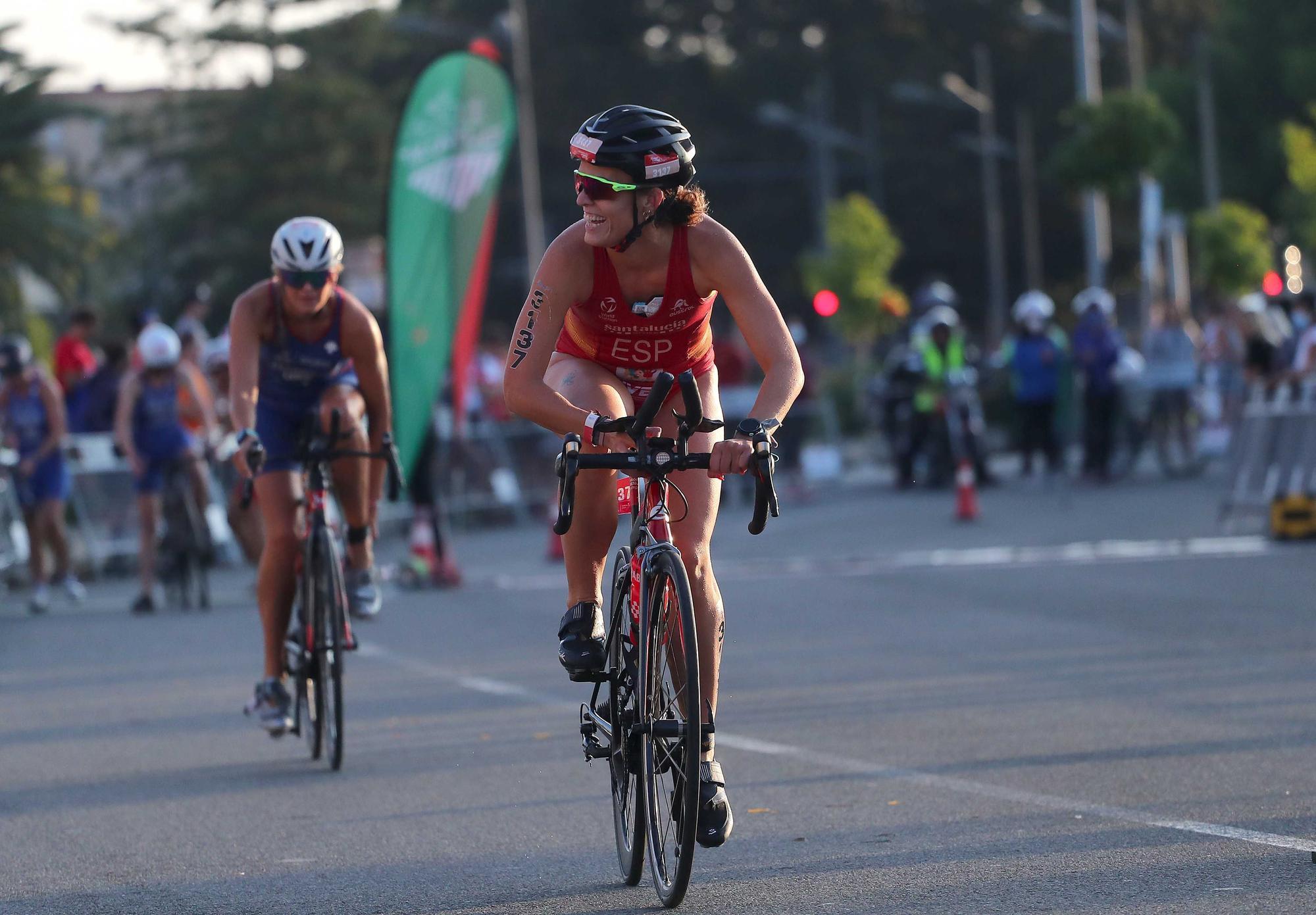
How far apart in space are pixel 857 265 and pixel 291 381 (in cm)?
3920

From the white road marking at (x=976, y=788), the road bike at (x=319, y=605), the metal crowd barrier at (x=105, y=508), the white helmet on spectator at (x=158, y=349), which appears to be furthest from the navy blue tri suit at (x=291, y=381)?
the metal crowd barrier at (x=105, y=508)

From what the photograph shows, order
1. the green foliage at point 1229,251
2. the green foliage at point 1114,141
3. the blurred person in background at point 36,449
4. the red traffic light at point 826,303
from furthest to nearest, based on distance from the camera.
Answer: the green foliage at point 1229,251, the red traffic light at point 826,303, the green foliage at point 1114,141, the blurred person in background at point 36,449

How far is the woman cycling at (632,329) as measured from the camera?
5.71m

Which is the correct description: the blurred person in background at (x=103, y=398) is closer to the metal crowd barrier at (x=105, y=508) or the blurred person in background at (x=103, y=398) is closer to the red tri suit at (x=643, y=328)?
the metal crowd barrier at (x=105, y=508)

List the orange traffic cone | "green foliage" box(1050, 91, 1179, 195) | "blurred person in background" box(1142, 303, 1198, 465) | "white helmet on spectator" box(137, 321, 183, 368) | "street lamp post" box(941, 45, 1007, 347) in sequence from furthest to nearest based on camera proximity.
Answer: "street lamp post" box(941, 45, 1007, 347), "green foliage" box(1050, 91, 1179, 195), "blurred person in background" box(1142, 303, 1198, 465), the orange traffic cone, "white helmet on spectator" box(137, 321, 183, 368)

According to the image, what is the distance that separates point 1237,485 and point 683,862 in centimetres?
1362

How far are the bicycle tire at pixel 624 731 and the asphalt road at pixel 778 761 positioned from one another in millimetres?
128

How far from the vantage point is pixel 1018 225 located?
203 ft

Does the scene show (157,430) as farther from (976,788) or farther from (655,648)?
(655,648)

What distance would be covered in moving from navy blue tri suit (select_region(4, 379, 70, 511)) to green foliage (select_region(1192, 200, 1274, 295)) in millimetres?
22984

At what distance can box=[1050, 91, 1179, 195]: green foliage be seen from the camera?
2959 centimetres

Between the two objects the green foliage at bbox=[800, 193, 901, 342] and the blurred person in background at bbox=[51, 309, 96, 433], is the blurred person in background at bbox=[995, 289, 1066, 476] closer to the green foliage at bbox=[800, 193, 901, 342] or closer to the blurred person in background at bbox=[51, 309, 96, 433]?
the blurred person in background at bbox=[51, 309, 96, 433]

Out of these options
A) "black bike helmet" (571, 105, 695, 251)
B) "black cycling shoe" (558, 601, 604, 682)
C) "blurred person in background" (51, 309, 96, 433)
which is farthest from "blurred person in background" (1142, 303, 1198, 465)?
"black bike helmet" (571, 105, 695, 251)

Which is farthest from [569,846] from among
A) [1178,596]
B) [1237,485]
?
[1237,485]
